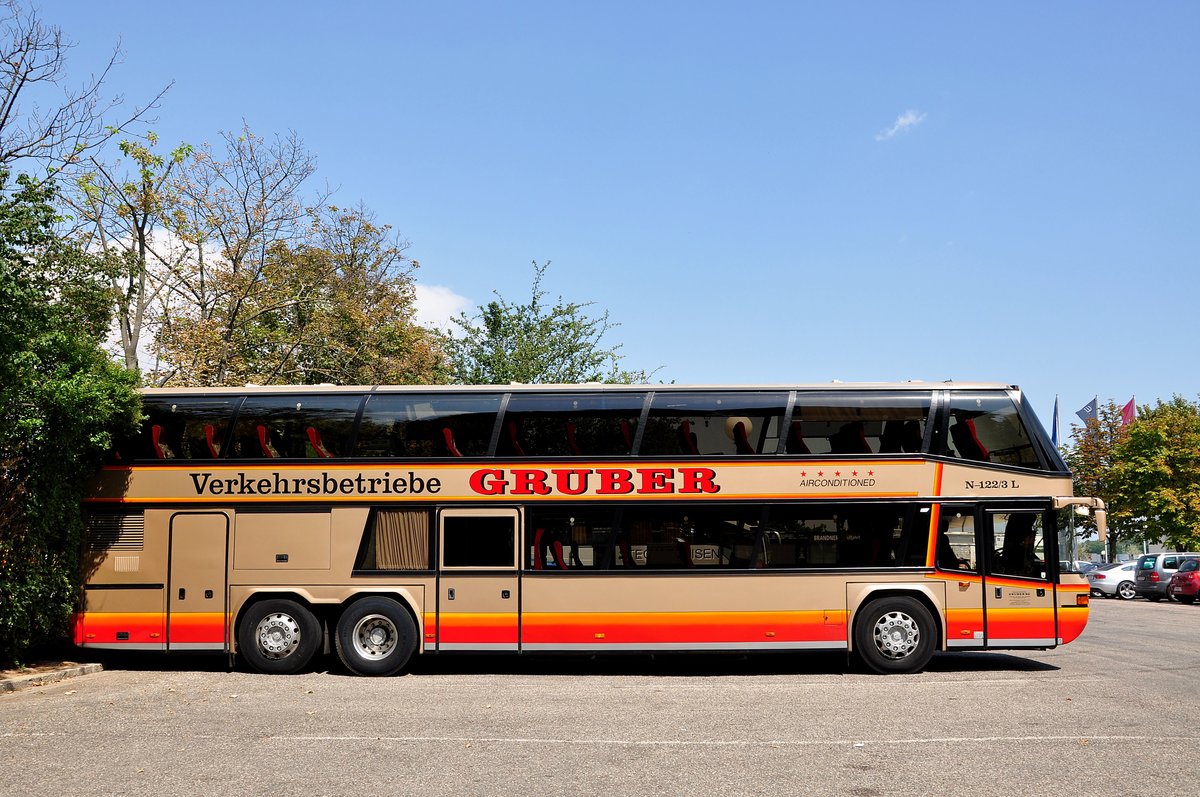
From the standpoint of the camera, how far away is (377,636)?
13062 mm

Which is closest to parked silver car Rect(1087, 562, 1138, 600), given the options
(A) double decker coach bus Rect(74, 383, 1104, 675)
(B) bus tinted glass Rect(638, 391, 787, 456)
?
(A) double decker coach bus Rect(74, 383, 1104, 675)

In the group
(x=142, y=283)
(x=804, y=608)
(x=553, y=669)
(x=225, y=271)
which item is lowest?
(x=553, y=669)

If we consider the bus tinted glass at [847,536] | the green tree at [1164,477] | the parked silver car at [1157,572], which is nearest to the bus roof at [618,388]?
the bus tinted glass at [847,536]

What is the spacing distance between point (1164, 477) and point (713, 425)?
3764 centimetres

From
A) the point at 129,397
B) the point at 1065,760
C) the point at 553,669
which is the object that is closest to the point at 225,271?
the point at 129,397

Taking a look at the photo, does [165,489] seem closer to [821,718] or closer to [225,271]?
[821,718]

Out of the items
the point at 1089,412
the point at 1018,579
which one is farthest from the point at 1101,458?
the point at 1018,579

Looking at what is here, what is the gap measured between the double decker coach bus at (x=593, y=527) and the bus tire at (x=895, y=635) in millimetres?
28

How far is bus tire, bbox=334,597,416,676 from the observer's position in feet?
42.6

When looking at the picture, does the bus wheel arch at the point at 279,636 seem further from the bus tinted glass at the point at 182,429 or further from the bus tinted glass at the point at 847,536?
A: the bus tinted glass at the point at 847,536

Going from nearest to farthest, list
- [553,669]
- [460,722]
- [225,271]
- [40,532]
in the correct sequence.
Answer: [460,722] < [40,532] < [553,669] < [225,271]

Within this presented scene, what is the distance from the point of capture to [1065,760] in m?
7.54

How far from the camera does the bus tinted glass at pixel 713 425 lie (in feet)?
42.9

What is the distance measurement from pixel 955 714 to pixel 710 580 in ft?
13.0
